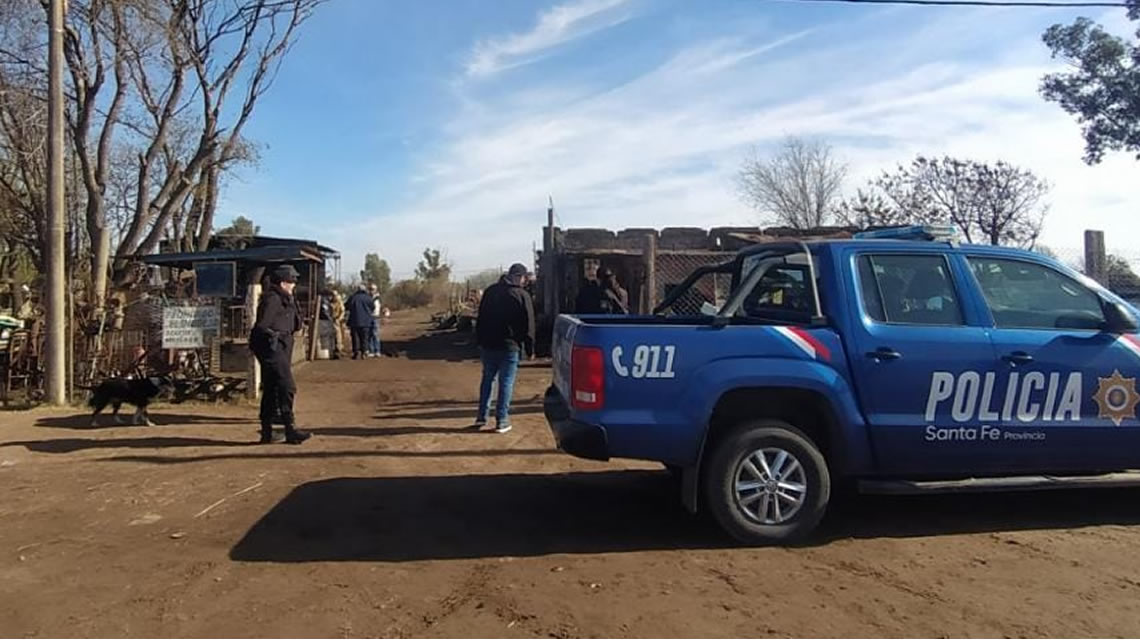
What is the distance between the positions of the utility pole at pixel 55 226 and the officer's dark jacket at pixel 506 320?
5.83 m

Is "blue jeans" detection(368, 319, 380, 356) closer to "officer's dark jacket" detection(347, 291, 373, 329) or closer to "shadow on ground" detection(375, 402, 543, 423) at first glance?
"officer's dark jacket" detection(347, 291, 373, 329)

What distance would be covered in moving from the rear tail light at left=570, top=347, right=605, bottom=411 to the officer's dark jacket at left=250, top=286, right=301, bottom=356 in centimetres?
441

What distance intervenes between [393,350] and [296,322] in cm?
1162

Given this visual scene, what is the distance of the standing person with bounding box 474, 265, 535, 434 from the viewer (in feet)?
30.3

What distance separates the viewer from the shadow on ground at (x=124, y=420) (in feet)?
32.3

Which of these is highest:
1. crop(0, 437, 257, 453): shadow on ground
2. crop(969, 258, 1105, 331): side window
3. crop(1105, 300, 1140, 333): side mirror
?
crop(969, 258, 1105, 331): side window

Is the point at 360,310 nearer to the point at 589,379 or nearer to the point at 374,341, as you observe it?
the point at 374,341

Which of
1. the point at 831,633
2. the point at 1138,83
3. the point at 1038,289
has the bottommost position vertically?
the point at 831,633

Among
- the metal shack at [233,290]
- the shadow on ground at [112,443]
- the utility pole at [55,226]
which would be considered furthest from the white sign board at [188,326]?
the shadow on ground at [112,443]

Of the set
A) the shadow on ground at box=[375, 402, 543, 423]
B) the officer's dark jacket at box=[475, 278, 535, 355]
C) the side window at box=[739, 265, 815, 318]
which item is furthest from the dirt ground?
the shadow on ground at box=[375, 402, 543, 423]

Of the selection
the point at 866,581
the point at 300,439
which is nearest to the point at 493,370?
the point at 300,439

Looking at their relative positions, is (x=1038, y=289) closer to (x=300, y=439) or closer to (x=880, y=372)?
(x=880, y=372)

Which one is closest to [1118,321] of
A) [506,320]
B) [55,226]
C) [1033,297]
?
[1033,297]

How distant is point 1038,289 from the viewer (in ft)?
19.3
